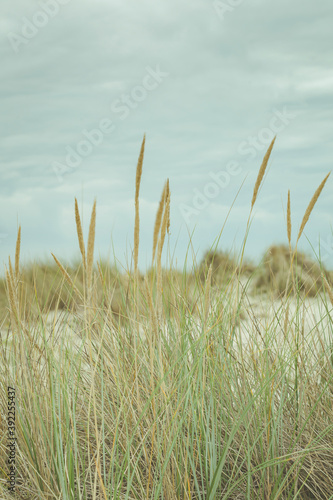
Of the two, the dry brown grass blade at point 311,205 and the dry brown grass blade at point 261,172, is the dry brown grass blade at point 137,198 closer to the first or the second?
the dry brown grass blade at point 261,172

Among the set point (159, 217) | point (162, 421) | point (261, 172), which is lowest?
point (162, 421)

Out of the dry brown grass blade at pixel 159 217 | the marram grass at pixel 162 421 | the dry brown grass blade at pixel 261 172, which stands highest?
the dry brown grass blade at pixel 261 172

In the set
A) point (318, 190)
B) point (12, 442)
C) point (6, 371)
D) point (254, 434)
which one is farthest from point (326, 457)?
point (6, 371)

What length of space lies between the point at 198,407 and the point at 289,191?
0.81 metres

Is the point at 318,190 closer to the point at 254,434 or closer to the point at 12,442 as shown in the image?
the point at 254,434

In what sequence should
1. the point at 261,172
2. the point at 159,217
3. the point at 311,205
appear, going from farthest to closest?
the point at 311,205 → the point at 261,172 → the point at 159,217

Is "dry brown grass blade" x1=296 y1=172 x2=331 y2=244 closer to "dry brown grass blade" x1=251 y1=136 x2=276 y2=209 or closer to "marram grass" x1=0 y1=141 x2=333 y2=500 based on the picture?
"marram grass" x1=0 y1=141 x2=333 y2=500

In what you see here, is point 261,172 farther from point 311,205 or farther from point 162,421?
point 162,421

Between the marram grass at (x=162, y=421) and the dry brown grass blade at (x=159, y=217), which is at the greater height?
the dry brown grass blade at (x=159, y=217)

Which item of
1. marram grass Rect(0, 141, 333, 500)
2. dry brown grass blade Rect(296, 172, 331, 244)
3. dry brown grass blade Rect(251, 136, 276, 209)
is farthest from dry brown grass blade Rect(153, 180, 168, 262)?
dry brown grass blade Rect(296, 172, 331, 244)

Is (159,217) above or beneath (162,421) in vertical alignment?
above

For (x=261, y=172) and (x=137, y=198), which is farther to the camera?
(x=261, y=172)

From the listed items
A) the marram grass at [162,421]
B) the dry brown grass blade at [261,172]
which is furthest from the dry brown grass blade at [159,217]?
the dry brown grass blade at [261,172]

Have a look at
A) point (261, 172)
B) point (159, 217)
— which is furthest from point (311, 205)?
point (159, 217)
